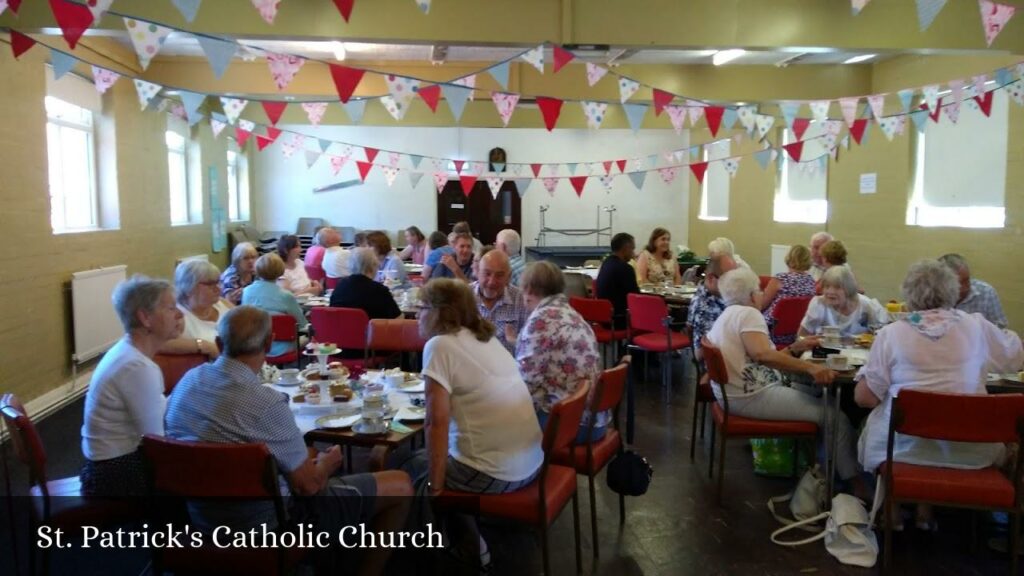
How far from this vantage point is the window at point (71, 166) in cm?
640

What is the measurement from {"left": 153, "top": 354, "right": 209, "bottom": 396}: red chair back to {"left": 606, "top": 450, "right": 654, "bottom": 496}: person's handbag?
Answer: 6.86 feet

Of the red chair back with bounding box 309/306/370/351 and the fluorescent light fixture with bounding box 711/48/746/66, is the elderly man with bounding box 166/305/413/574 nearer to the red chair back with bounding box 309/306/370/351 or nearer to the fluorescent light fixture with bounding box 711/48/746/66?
the red chair back with bounding box 309/306/370/351

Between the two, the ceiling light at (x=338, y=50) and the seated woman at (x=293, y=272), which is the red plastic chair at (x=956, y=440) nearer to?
the seated woman at (x=293, y=272)

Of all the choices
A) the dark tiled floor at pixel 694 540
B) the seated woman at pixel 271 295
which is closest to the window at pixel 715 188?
the seated woman at pixel 271 295

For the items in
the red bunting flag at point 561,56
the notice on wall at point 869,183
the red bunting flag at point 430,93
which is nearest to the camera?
the red bunting flag at point 561,56

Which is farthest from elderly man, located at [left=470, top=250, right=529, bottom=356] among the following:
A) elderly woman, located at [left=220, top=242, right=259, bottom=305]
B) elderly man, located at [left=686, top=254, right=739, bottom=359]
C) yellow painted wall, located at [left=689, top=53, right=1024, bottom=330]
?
yellow painted wall, located at [left=689, top=53, right=1024, bottom=330]

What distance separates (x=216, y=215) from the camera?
428 inches

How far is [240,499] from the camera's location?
219 cm

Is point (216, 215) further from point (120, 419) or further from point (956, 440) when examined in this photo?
point (956, 440)

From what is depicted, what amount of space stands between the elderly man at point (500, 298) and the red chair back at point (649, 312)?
1.70 m

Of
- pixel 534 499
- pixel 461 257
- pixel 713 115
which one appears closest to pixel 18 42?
pixel 461 257

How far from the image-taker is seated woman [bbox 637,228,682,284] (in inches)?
304

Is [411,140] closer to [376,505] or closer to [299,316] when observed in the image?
[299,316]

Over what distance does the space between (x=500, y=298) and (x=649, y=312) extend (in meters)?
1.81
